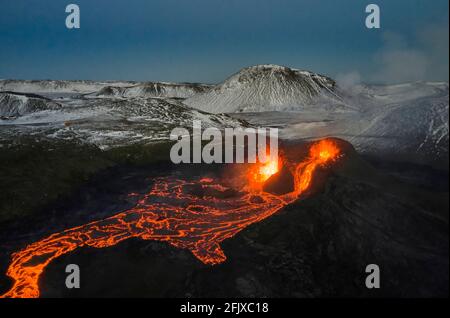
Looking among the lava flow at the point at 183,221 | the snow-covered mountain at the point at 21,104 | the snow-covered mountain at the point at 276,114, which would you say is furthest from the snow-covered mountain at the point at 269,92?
the lava flow at the point at 183,221

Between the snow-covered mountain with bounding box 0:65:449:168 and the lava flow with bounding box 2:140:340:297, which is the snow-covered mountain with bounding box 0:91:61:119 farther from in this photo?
the lava flow with bounding box 2:140:340:297

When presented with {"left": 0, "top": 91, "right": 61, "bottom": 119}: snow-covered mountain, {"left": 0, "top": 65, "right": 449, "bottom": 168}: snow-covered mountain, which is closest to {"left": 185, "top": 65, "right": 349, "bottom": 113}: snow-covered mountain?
{"left": 0, "top": 65, "right": 449, "bottom": 168}: snow-covered mountain

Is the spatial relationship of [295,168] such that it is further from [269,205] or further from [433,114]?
[433,114]

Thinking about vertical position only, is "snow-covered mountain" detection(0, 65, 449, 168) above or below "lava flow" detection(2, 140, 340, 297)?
above

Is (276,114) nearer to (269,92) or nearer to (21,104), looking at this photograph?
(269,92)

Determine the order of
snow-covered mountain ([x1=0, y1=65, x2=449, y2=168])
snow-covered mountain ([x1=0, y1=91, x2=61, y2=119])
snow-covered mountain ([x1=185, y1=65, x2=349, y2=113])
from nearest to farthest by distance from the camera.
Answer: snow-covered mountain ([x1=0, y1=65, x2=449, y2=168]), snow-covered mountain ([x1=0, y1=91, x2=61, y2=119]), snow-covered mountain ([x1=185, y1=65, x2=349, y2=113])

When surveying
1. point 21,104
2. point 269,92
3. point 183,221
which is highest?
point 269,92

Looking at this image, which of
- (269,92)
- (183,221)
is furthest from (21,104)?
(183,221)
